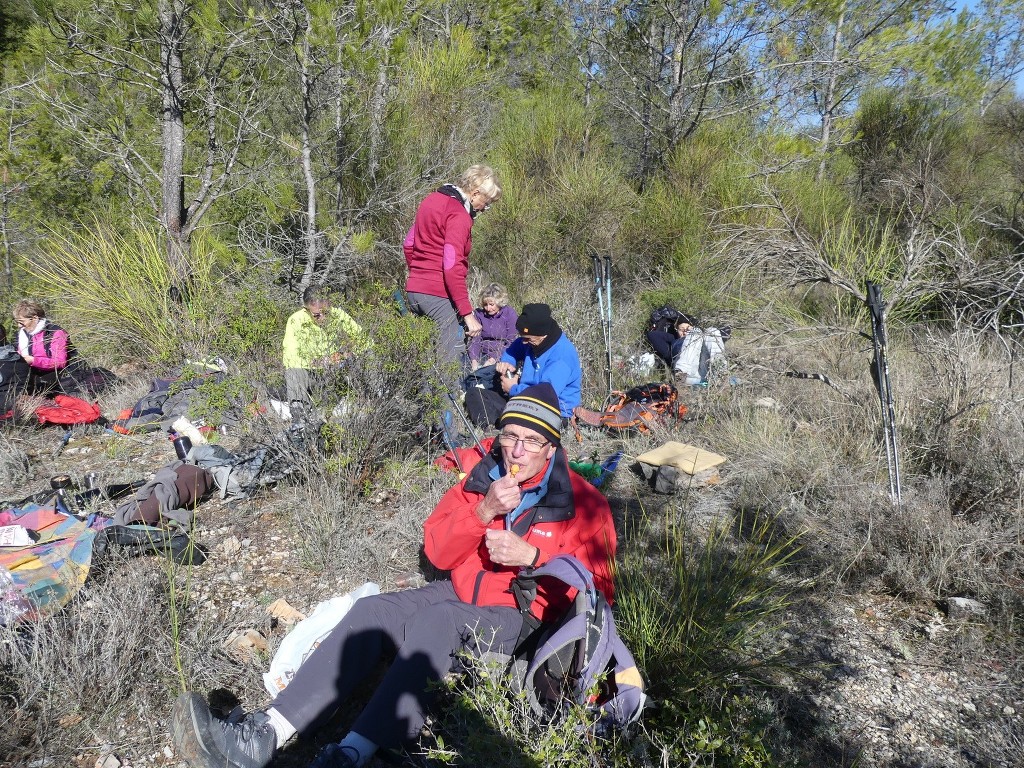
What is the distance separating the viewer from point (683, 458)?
3.72m

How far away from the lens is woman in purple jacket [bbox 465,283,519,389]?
555 centimetres

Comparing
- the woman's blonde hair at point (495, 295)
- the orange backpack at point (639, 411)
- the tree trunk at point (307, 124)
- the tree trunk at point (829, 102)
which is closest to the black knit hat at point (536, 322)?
the orange backpack at point (639, 411)

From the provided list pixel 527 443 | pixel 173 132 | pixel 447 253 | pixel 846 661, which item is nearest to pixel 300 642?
pixel 527 443

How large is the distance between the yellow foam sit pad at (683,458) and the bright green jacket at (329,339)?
1.79 meters

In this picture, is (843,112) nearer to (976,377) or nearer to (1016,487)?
(976,377)

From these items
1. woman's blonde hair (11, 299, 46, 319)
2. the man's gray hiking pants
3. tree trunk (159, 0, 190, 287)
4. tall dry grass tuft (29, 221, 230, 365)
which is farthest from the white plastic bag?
tree trunk (159, 0, 190, 287)

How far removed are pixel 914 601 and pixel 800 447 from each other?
50.1 inches

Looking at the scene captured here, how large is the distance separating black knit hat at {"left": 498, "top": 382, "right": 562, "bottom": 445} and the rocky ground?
1.06m

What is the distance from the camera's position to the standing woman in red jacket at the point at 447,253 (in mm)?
4012

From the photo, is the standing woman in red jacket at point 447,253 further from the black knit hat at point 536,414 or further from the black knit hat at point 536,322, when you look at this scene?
the black knit hat at point 536,414

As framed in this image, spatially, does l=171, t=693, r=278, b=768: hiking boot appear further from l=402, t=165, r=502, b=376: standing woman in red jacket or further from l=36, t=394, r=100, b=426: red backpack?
l=36, t=394, r=100, b=426: red backpack

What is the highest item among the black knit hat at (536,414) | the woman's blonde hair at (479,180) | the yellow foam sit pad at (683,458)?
the woman's blonde hair at (479,180)

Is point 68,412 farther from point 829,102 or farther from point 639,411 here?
point 829,102

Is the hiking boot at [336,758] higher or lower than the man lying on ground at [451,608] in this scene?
lower
